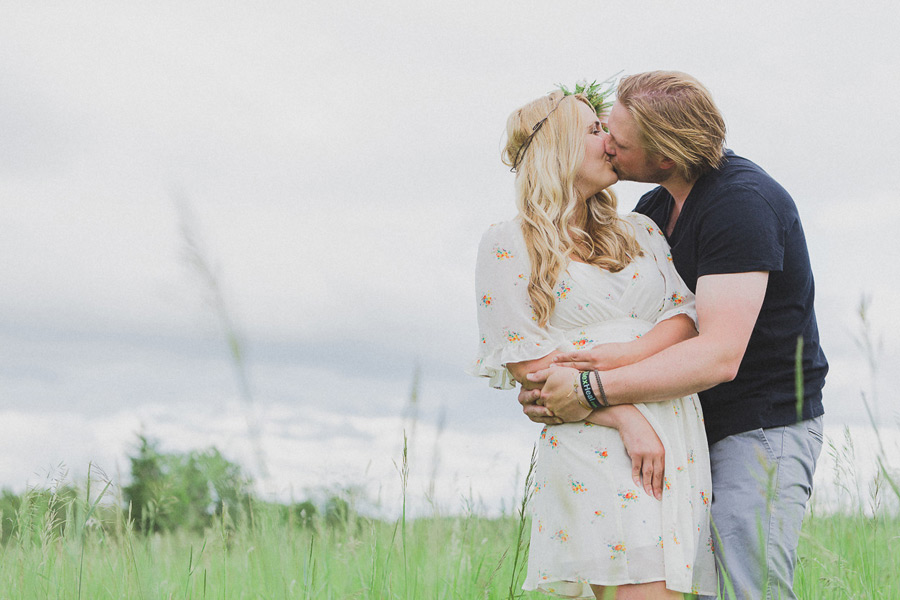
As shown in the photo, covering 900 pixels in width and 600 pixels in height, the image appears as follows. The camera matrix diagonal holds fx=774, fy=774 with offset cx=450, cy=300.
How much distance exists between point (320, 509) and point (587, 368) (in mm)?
1299

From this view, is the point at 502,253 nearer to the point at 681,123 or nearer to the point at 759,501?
the point at 681,123

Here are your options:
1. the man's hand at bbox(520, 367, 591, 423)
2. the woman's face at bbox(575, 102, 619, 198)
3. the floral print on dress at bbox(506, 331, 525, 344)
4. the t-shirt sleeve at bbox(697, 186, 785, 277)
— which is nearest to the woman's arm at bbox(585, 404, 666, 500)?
the man's hand at bbox(520, 367, 591, 423)

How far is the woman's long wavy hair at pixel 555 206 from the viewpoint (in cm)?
274

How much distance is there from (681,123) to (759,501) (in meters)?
1.46

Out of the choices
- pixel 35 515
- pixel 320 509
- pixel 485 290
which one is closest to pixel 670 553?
pixel 485 290

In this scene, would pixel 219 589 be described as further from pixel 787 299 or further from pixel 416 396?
pixel 787 299

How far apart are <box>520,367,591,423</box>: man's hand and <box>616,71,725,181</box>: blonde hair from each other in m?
1.06

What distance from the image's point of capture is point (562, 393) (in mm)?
2576

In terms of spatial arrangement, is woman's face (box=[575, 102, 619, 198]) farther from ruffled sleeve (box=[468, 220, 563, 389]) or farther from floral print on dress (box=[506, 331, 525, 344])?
floral print on dress (box=[506, 331, 525, 344])

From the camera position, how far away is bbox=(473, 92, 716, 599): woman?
2.51 meters

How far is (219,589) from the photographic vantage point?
354 centimetres

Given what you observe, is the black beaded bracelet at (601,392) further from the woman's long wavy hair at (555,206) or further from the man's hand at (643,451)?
the woman's long wavy hair at (555,206)

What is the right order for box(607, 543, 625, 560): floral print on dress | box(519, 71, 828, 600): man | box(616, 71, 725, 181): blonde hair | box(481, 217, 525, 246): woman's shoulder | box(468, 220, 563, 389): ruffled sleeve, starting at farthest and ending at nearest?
box(616, 71, 725, 181): blonde hair, box(481, 217, 525, 246): woman's shoulder, box(468, 220, 563, 389): ruffled sleeve, box(519, 71, 828, 600): man, box(607, 543, 625, 560): floral print on dress

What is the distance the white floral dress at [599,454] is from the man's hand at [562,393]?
0.22 feet
